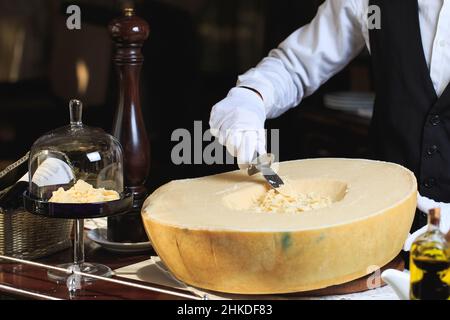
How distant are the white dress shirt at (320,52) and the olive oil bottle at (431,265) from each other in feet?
2.67

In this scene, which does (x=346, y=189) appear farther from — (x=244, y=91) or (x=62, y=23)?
(x=62, y=23)

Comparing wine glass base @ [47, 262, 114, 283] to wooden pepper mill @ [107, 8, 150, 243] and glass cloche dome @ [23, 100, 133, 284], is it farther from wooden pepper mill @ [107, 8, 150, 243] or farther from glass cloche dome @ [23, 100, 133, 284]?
wooden pepper mill @ [107, 8, 150, 243]

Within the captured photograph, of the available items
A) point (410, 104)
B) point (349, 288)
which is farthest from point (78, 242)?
point (410, 104)

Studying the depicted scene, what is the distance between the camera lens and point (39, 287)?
1.28 meters

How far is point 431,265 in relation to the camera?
968mm

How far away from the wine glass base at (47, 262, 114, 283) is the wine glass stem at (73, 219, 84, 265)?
0.04ft

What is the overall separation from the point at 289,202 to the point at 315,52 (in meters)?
0.75

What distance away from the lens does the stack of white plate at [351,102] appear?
10.1ft

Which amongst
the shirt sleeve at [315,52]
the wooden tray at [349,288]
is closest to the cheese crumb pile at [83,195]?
the wooden tray at [349,288]

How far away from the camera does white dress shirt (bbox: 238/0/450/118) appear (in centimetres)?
175

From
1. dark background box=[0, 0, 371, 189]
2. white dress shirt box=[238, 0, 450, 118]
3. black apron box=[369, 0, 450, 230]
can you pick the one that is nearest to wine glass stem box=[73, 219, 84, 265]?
white dress shirt box=[238, 0, 450, 118]

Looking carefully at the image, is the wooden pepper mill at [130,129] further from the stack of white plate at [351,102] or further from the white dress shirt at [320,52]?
the stack of white plate at [351,102]

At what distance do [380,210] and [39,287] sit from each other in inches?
21.8
